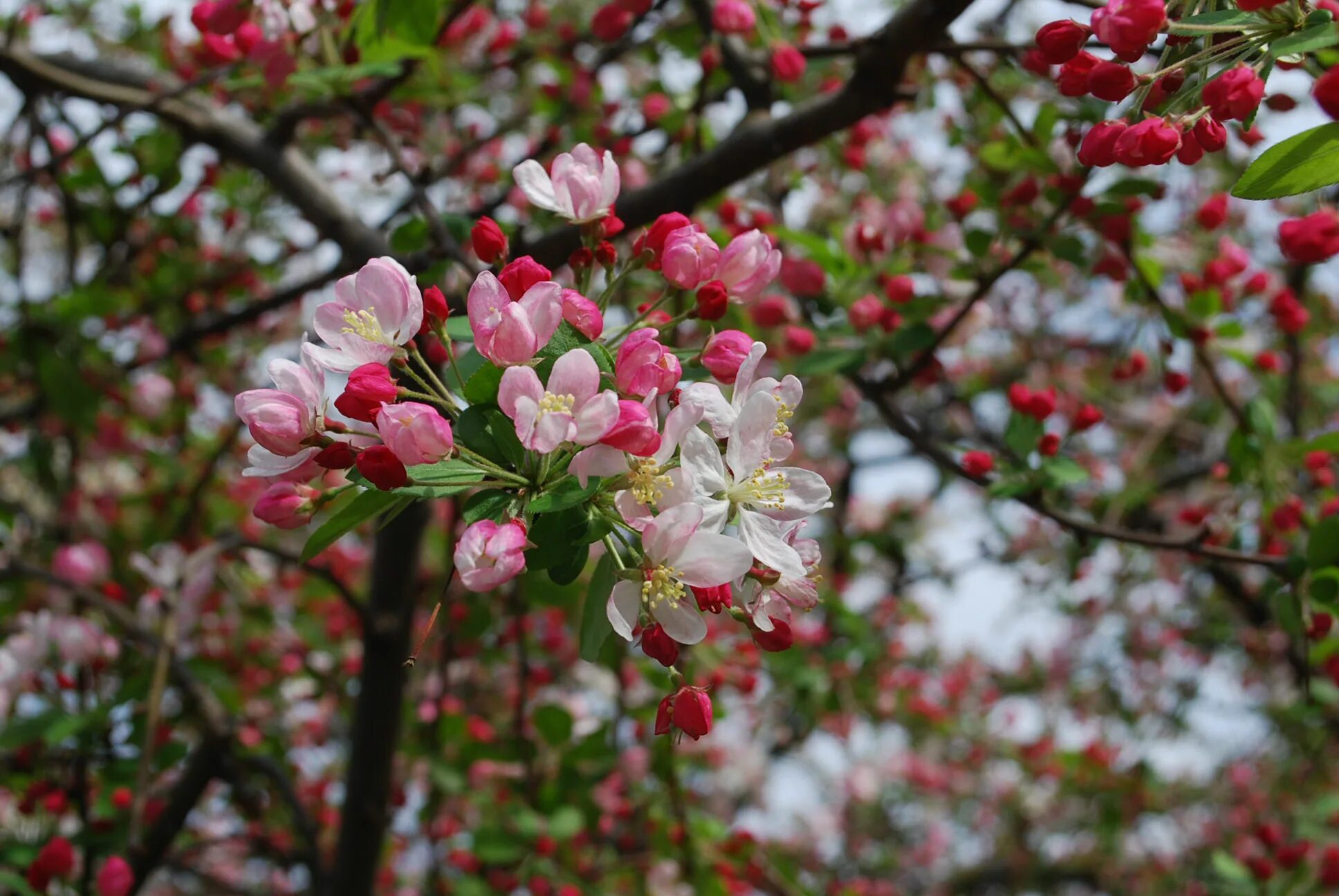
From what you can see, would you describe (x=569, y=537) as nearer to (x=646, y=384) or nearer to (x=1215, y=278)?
(x=646, y=384)

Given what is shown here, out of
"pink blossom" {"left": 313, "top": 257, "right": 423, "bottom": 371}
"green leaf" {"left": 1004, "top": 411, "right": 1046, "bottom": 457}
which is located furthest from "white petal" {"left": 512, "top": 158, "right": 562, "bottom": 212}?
"green leaf" {"left": 1004, "top": 411, "right": 1046, "bottom": 457}

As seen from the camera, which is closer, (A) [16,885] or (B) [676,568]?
(B) [676,568]

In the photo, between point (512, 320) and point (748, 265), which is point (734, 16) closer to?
point (748, 265)

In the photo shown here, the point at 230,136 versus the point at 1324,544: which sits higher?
the point at 230,136

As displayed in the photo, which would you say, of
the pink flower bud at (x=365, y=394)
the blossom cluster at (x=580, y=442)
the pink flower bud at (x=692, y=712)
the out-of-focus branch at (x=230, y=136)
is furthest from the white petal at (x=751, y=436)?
the out-of-focus branch at (x=230, y=136)

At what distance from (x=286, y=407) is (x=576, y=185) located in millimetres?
377

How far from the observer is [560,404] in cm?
86

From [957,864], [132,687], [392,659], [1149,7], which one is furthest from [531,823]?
[957,864]

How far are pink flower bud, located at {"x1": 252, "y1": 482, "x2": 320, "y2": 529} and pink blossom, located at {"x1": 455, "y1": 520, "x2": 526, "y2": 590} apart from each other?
0.95 ft

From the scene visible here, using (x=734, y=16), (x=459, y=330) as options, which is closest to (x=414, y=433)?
(x=459, y=330)

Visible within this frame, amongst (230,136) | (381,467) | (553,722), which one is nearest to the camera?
(381,467)

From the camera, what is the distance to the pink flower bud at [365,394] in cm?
87

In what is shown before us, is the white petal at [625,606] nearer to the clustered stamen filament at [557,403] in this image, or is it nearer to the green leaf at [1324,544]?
the clustered stamen filament at [557,403]

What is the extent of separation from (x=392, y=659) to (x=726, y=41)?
1399mm
